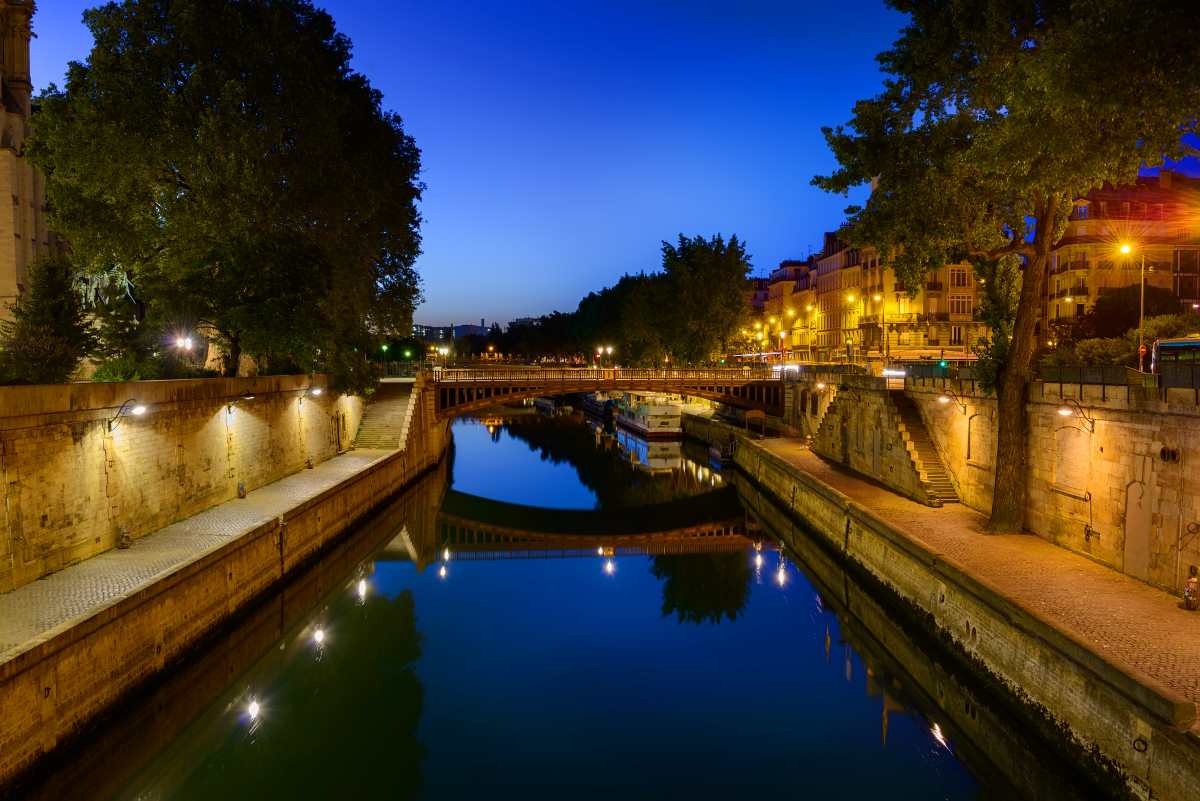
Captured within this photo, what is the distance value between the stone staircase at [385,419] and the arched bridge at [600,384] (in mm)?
2224

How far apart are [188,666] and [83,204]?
1774 cm

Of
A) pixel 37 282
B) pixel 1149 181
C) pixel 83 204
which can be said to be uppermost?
pixel 1149 181

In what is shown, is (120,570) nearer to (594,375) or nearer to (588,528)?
(588,528)

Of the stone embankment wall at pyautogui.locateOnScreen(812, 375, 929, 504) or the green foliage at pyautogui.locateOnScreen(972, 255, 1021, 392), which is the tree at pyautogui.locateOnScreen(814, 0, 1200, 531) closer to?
the green foliage at pyautogui.locateOnScreen(972, 255, 1021, 392)

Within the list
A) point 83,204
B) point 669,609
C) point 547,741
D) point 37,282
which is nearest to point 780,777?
point 547,741

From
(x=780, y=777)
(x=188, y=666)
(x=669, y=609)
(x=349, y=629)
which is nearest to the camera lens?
(x=780, y=777)

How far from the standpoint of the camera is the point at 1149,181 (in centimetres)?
5016

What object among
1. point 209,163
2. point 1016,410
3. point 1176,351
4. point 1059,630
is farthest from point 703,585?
point 209,163

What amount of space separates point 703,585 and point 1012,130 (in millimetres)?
14769

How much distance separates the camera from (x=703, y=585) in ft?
75.3

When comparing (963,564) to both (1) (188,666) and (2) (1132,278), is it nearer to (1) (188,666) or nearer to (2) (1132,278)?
(1) (188,666)

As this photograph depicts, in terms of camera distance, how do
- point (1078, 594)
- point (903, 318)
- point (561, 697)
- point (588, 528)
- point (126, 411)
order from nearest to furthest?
point (1078, 594), point (561, 697), point (126, 411), point (588, 528), point (903, 318)

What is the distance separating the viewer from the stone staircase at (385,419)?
35969mm

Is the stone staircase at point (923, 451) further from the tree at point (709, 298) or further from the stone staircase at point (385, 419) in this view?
the tree at point (709, 298)
